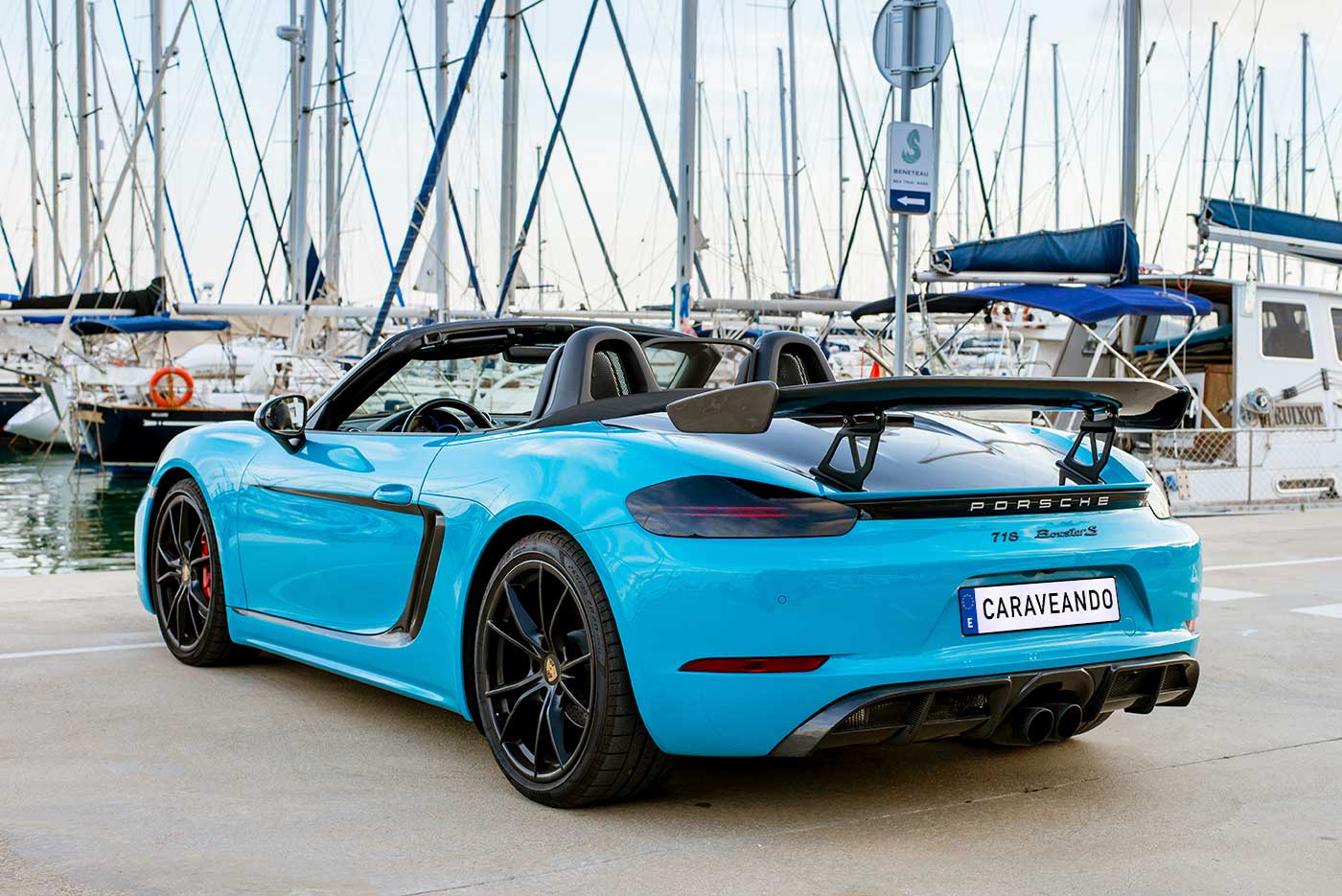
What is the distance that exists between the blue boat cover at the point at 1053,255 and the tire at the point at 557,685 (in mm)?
12425

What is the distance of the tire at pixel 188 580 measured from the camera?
18.2 ft

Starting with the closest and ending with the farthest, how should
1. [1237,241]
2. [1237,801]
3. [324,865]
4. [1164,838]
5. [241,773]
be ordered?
1. [324,865]
2. [1164,838]
3. [1237,801]
4. [241,773]
5. [1237,241]

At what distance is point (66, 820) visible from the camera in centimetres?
365

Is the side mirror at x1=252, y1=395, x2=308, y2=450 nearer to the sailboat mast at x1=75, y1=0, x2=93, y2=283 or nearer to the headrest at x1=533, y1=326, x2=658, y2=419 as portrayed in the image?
the headrest at x1=533, y1=326, x2=658, y2=419

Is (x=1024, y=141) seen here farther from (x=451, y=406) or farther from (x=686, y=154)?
(x=451, y=406)

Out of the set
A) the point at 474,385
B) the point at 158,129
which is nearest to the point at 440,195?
the point at 474,385

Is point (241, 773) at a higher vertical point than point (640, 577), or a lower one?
lower

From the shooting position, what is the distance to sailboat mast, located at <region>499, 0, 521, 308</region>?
2120cm

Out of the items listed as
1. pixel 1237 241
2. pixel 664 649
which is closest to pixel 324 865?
pixel 664 649

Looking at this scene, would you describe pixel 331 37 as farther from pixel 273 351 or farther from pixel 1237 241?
pixel 1237 241

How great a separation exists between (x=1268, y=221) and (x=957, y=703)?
1428 cm

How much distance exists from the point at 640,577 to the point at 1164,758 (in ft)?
6.02

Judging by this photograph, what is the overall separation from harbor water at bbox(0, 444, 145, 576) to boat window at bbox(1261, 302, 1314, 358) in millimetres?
12050

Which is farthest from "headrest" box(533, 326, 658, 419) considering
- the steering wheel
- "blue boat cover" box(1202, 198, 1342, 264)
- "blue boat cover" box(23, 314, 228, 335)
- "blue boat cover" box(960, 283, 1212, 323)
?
"blue boat cover" box(23, 314, 228, 335)
